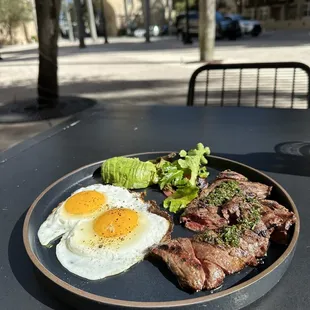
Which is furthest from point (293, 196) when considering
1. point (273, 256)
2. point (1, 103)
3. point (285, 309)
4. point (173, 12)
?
point (173, 12)

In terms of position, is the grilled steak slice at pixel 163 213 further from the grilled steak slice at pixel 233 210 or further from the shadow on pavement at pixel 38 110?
the shadow on pavement at pixel 38 110

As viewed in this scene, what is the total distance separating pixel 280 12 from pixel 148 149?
124 feet

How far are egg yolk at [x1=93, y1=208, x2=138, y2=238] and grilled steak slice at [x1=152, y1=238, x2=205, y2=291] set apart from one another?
0.70ft

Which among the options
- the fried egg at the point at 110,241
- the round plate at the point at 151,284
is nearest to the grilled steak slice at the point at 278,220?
the round plate at the point at 151,284

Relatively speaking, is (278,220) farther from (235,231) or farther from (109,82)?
(109,82)

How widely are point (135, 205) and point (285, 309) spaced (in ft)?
2.56

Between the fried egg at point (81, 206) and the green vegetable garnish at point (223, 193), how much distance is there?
360 mm

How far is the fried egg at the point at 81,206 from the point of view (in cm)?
146

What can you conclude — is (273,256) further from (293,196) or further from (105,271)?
(105,271)

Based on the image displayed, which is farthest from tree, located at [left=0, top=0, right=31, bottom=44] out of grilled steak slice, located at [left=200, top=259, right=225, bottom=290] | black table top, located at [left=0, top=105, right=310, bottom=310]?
grilled steak slice, located at [left=200, top=259, right=225, bottom=290]

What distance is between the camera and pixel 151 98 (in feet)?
25.7

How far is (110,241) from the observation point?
1389 millimetres

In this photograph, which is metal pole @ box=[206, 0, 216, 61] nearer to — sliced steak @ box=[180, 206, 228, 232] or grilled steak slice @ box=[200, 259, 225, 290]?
sliced steak @ box=[180, 206, 228, 232]

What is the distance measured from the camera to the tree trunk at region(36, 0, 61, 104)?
5988 mm
